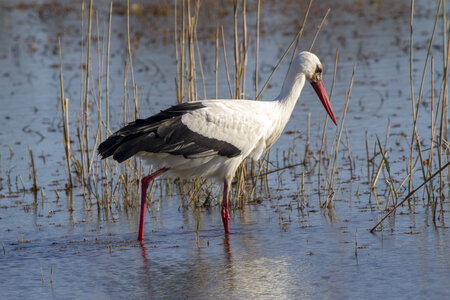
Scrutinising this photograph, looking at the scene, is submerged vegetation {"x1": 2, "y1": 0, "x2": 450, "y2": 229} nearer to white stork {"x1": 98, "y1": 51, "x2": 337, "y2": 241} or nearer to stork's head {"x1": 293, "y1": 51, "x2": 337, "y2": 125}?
stork's head {"x1": 293, "y1": 51, "x2": 337, "y2": 125}

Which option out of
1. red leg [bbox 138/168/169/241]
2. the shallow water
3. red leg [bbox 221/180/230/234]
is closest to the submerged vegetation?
the shallow water

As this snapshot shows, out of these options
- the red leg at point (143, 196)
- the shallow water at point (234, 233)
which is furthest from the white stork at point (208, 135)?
the shallow water at point (234, 233)

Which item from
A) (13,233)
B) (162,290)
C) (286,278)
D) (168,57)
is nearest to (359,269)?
(286,278)

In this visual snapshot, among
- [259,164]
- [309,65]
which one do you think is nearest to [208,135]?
[309,65]

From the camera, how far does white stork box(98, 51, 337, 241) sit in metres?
6.04

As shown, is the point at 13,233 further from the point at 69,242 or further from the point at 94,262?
→ the point at 94,262

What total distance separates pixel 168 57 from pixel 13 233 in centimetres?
915

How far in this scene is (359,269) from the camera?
206 inches

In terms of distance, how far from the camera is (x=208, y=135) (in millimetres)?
6246

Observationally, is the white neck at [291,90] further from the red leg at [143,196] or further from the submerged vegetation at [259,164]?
A: the red leg at [143,196]

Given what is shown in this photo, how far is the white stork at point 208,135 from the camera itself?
19.8ft

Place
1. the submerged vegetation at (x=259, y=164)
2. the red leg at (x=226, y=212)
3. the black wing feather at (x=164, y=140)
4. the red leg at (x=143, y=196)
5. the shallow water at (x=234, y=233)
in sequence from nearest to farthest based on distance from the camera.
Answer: the shallow water at (x=234, y=233) → the black wing feather at (x=164, y=140) → the red leg at (x=143, y=196) → the red leg at (x=226, y=212) → the submerged vegetation at (x=259, y=164)

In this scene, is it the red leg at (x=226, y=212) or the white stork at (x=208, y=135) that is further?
the red leg at (x=226, y=212)

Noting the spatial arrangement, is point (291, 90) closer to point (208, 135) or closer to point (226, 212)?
point (208, 135)
